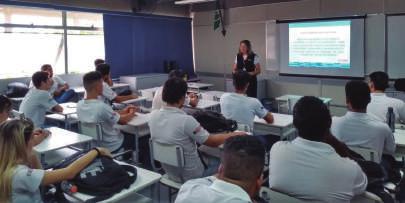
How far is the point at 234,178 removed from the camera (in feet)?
4.10

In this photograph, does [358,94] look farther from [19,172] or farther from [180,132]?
[19,172]

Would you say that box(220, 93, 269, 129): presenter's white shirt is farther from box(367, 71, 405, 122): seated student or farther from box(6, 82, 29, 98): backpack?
box(6, 82, 29, 98): backpack

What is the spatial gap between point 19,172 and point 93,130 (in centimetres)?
159

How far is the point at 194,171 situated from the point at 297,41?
515 centimetres

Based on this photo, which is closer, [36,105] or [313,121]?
[313,121]

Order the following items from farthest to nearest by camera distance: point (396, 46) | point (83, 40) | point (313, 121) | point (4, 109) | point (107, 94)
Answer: point (83, 40), point (396, 46), point (107, 94), point (4, 109), point (313, 121)

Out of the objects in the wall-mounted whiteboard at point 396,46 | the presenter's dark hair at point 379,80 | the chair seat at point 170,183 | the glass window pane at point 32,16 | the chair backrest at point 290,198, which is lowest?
the chair seat at point 170,183

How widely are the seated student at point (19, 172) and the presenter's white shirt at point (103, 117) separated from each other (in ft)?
4.53

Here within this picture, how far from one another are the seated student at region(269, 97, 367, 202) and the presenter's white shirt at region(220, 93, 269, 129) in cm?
150

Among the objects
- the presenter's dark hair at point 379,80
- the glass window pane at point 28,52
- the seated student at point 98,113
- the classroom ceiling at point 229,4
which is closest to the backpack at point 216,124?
the seated student at point 98,113

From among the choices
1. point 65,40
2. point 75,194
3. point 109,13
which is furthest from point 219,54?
point 75,194

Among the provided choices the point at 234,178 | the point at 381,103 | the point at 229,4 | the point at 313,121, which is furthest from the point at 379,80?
the point at 229,4

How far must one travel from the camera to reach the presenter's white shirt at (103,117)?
3217mm

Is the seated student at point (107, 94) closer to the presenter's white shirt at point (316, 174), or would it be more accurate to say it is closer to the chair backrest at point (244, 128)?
the chair backrest at point (244, 128)
